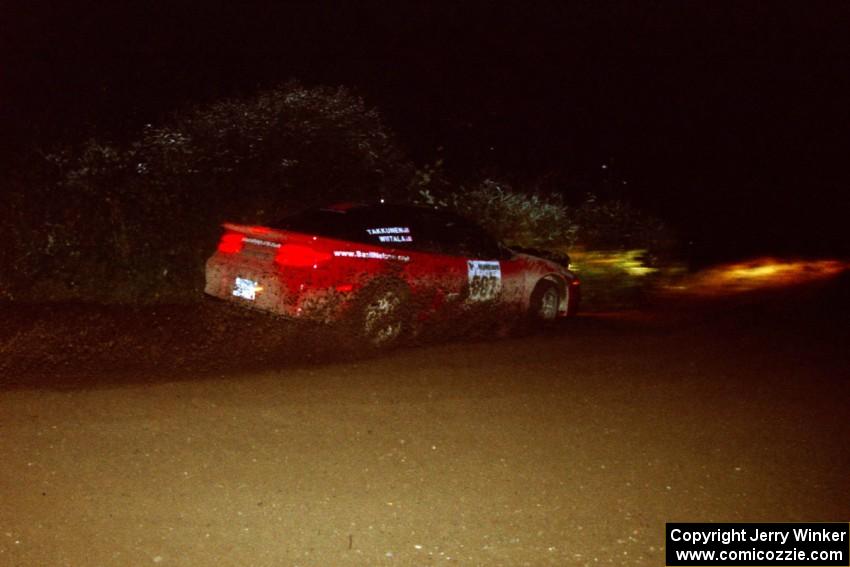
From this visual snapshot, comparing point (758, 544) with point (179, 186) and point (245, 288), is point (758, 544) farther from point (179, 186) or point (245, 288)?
point (179, 186)

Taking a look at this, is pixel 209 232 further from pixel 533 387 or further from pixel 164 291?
pixel 533 387

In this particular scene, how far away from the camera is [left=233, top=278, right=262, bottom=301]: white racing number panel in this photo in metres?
7.99

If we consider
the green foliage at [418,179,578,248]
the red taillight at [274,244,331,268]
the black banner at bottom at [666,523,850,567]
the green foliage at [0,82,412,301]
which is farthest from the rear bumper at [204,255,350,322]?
the green foliage at [418,179,578,248]

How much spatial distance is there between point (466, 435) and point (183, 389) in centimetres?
227

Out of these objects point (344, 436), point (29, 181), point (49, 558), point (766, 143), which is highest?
point (766, 143)

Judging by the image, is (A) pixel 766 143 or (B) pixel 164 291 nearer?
(B) pixel 164 291

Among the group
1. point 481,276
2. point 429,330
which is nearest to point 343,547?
point 429,330

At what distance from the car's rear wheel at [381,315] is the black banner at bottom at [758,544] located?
418 cm

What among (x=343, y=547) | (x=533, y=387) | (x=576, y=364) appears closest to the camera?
(x=343, y=547)

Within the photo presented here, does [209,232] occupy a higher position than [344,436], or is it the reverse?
[209,232]

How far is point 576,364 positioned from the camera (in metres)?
7.94

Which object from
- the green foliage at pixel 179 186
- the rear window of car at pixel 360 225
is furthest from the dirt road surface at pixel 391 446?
the green foliage at pixel 179 186

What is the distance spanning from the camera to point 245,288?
26.5 feet

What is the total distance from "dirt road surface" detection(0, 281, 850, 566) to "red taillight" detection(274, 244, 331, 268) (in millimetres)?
630
